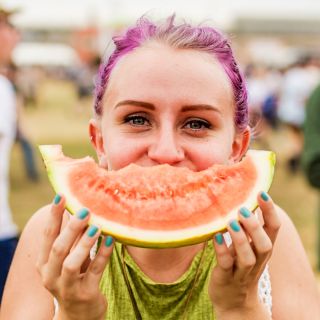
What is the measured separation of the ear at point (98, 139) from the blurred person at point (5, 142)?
1.42 meters

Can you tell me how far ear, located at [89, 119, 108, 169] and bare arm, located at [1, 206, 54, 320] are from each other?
28 centimetres

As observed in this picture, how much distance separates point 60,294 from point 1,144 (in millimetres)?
2232

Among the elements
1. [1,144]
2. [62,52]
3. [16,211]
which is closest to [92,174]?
[1,144]

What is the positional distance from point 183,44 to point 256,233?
670mm

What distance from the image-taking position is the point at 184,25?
6.44 feet

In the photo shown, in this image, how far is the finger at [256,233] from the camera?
146 cm

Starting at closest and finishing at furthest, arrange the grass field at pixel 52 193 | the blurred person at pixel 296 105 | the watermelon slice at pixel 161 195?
the watermelon slice at pixel 161 195 < the grass field at pixel 52 193 < the blurred person at pixel 296 105

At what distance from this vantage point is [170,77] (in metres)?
1.71

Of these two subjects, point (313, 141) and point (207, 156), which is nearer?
point (207, 156)

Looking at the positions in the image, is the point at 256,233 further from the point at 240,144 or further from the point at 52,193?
the point at 52,193

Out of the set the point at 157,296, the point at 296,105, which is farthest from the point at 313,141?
the point at 296,105

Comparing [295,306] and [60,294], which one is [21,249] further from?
[295,306]

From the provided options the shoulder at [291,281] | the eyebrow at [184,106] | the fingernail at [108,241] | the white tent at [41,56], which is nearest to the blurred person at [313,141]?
the shoulder at [291,281]

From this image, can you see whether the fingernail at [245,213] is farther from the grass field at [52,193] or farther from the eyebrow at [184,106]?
the grass field at [52,193]
